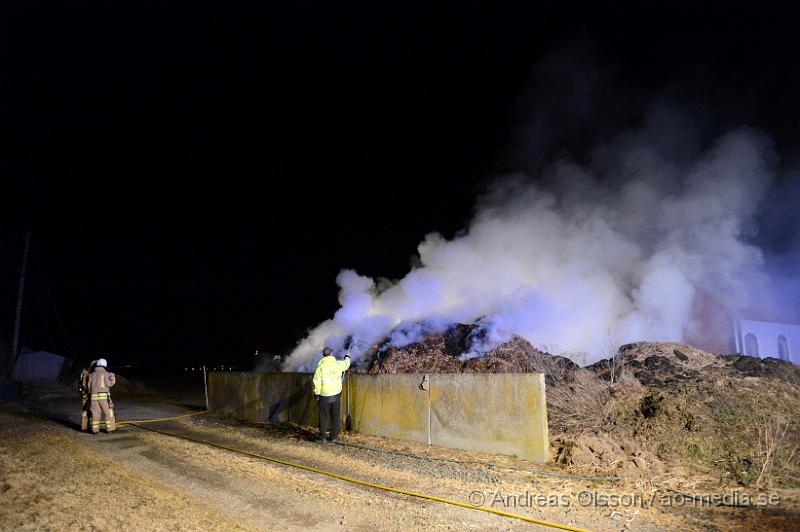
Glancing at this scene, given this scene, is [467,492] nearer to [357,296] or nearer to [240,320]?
[357,296]

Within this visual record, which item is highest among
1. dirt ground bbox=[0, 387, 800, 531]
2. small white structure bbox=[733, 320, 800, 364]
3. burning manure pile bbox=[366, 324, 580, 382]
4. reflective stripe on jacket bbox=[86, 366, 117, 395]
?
small white structure bbox=[733, 320, 800, 364]

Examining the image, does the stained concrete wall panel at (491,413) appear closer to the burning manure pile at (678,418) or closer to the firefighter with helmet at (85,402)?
the burning manure pile at (678,418)

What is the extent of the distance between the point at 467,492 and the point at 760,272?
19.1 metres

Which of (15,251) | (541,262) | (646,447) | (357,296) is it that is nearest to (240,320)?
(15,251)

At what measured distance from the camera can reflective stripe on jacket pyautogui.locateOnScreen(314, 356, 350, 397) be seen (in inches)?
354

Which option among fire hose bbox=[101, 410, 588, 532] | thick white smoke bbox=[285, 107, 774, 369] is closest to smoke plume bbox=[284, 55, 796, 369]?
thick white smoke bbox=[285, 107, 774, 369]

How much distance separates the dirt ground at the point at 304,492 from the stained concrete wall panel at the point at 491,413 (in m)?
0.26

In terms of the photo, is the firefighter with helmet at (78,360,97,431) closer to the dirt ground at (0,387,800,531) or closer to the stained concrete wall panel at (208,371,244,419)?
the dirt ground at (0,387,800,531)

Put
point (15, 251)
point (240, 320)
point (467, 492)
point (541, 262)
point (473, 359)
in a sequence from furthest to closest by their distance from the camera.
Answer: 1. point (240, 320)
2. point (15, 251)
3. point (541, 262)
4. point (473, 359)
5. point (467, 492)

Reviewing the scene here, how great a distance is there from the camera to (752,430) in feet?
22.5

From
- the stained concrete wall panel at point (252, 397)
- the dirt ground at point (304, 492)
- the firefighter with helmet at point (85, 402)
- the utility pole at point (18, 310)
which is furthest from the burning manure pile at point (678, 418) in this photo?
the utility pole at point (18, 310)

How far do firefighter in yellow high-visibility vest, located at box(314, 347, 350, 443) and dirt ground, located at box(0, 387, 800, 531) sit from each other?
43cm

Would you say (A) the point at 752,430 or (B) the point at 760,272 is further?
(B) the point at 760,272

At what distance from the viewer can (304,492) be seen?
571cm
